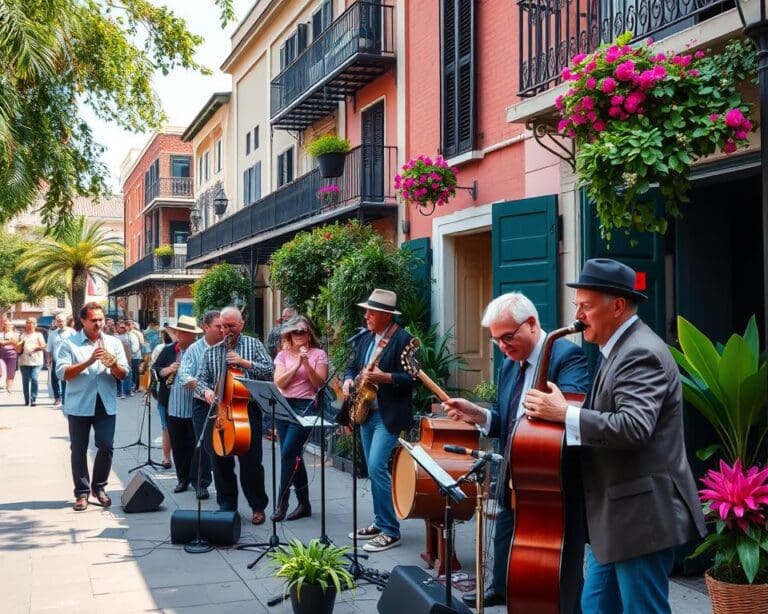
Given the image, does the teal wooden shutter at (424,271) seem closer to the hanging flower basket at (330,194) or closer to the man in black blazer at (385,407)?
the hanging flower basket at (330,194)

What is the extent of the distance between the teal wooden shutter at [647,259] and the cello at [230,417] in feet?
10.2

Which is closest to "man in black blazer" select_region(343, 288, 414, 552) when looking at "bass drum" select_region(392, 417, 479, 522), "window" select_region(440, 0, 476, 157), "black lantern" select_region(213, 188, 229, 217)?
"bass drum" select_region(392, 417, 479, 522)

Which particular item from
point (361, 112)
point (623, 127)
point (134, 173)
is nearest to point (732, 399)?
point (623, 127)

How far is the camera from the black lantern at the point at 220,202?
2568 cm

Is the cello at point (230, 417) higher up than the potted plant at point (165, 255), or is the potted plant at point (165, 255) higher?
the potted plant at point (165, 255)

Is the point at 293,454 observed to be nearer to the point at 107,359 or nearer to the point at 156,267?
the point at 107,359

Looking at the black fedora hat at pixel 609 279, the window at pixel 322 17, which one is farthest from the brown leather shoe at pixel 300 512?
the window at pixel 322 17

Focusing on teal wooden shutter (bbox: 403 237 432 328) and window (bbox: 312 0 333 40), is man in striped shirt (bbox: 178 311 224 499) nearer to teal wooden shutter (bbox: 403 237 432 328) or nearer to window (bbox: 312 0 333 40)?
teal wooden shutter (bbox: 403 237 432 328)

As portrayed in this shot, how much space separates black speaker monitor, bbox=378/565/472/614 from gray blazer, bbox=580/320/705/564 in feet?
4.08

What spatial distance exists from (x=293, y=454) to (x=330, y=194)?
24.0 ft

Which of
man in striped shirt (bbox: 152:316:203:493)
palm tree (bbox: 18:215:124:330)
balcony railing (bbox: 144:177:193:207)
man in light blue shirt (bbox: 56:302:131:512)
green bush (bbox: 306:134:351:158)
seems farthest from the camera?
palm tree (bbox: 18:215:124:330)

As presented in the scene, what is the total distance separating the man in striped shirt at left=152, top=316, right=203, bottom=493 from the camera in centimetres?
913

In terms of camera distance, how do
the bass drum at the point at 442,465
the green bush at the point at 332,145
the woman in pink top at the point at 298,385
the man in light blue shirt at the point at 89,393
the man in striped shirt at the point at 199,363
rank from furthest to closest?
the green bush at the point at 332,145 → the man in light blue shirt at the point at 89,393 → the man in striped shirt at the point at 199,363 → the woman in pink top at the point at 298,385 → the bass drum at the point at 442,465

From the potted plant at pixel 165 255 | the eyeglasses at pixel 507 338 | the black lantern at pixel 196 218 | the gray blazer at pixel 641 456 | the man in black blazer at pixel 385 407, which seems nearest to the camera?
the gray blazer at pixel 641 456
